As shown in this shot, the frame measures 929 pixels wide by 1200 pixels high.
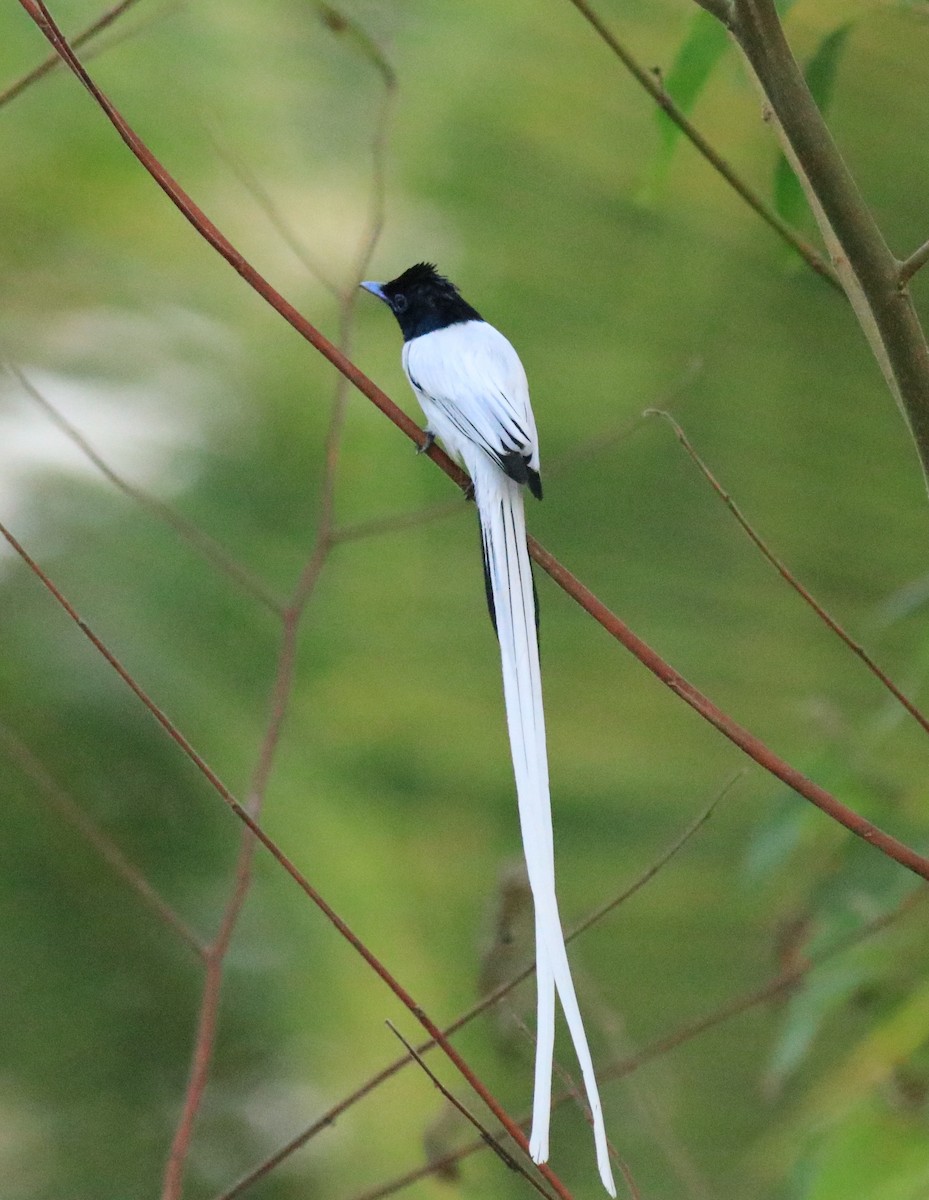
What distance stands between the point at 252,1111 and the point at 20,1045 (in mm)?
262

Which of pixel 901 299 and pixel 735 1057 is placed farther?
pixel 735 1057

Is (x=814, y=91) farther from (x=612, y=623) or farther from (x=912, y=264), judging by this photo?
(x=612, y=623)

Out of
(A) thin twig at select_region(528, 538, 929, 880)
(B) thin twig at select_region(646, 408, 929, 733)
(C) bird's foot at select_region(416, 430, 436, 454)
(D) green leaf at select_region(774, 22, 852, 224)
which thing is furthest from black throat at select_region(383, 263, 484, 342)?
(A) thin twig at select_region(528, 538, 929, 880)

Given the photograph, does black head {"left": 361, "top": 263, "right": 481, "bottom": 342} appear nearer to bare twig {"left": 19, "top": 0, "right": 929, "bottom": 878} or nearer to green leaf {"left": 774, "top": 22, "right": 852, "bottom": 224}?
green leaf {"left": 774, "top": 22, "right": 852, "bottom": 224}

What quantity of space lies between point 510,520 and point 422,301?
363mm

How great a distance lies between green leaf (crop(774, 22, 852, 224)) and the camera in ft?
2.75

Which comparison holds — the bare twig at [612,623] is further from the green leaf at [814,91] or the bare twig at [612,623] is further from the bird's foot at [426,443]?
the green leaf at [814,91]

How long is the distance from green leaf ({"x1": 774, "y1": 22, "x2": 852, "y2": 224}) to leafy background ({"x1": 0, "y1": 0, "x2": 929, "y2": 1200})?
65cm

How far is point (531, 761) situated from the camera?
1.96 feet

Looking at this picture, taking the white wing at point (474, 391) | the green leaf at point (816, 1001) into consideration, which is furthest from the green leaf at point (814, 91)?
the green leaf at point (816, 1001)

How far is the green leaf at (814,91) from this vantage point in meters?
0.84

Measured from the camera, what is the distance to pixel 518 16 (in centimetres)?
171

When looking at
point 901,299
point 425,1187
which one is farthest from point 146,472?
point 901,299

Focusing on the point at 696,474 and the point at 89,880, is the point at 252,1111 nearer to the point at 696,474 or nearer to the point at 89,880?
the point at 89,880
